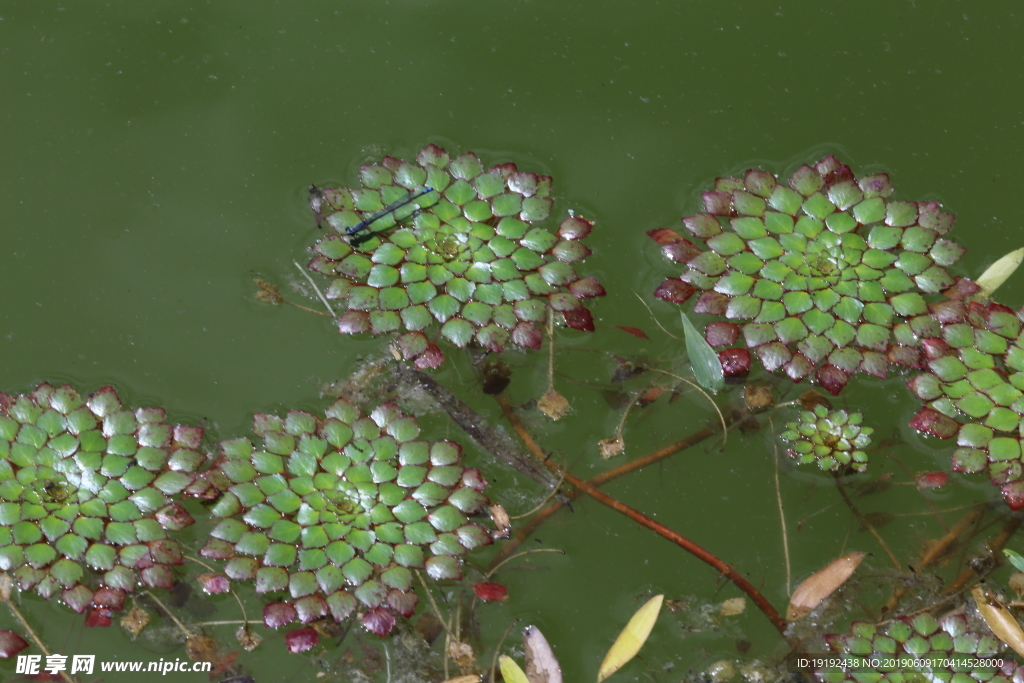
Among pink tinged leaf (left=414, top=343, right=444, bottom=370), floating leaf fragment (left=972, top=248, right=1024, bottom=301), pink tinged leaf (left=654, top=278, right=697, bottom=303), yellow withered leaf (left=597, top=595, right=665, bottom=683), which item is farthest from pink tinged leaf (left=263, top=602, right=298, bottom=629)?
floating leaf fragment (left=972, top=248, right=1024, bottom=301)

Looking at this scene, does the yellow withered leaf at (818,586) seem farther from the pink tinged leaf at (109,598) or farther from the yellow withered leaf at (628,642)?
the pink tinged leaf at (109,598)

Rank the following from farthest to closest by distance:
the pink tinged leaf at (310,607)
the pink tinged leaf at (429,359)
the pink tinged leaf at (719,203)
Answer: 1. the pink tinged leaf at (719,203)
2. the pink tinged leaf at (429,359)
3. the pink tinged leaf at (310,607)

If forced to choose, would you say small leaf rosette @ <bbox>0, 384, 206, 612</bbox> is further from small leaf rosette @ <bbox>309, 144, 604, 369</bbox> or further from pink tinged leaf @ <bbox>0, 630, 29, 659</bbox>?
small leaf rosette @ <bbox>309, 144, 604, 369</bbox>

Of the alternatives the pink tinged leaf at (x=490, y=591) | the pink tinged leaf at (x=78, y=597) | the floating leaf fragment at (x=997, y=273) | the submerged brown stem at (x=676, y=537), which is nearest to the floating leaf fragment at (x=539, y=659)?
the pink tinged leaf at (x=490, y=591)

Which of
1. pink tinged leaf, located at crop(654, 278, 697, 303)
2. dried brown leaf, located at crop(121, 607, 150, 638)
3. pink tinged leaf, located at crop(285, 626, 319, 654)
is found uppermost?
pink tinged leaf, located at crop(654, 278, 697, 303)

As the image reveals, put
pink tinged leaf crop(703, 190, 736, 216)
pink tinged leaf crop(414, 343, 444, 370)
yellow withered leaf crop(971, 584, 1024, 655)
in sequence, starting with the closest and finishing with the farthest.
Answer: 1. yellow withered leaf crop(971, 584, 1024, 655)
2. pink tinged leaf crop(414, 343, 444, 370)
3. pink tinged leaf crop(703, 190, 736, 216)

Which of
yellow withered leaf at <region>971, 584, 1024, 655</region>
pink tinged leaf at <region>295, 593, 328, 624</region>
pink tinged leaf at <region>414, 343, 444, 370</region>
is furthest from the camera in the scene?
pink tinged leaf at <region>414, 343, 444, 370</region>
